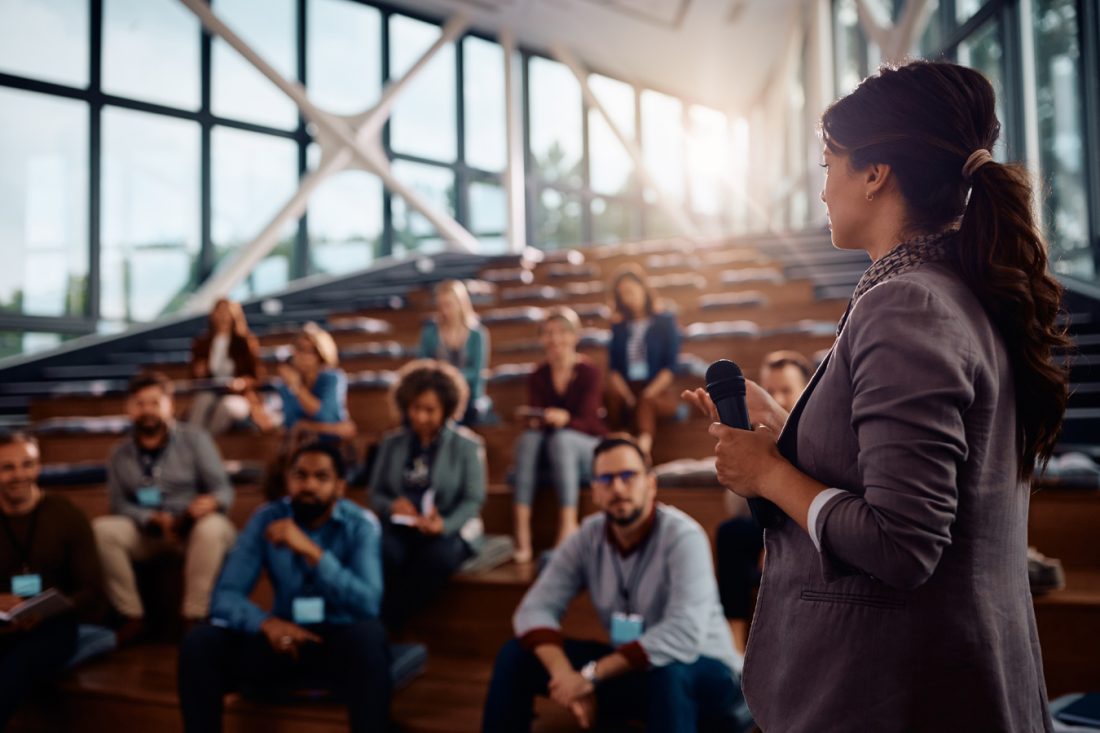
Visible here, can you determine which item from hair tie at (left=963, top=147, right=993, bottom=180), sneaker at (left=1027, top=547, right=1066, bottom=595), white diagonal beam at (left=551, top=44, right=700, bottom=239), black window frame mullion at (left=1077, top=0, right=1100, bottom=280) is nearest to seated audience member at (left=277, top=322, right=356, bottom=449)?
sneaker at (left=1027, top=547, right=1066, bottom=595)

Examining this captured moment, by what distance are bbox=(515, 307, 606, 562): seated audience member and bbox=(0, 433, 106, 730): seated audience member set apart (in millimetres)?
1392

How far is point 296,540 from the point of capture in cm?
254

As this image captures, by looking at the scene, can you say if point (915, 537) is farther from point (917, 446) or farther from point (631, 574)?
point (631, 574)

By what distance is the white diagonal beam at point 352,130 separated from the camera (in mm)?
7645

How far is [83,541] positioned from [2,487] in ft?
0.95

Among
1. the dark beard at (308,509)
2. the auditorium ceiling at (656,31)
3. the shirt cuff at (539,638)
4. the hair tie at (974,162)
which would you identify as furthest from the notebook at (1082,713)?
the auditorium ceiling at (656,31)

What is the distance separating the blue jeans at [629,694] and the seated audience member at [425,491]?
0.68 m

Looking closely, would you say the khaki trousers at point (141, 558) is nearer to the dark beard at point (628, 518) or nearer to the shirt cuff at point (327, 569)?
the shirt cuff at point (327, 569)

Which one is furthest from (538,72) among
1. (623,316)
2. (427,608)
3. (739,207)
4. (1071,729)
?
(1071,729)

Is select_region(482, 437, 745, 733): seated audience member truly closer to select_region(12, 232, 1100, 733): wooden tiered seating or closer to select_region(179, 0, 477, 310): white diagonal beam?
select_region(12, 232, 1100, 733): wooden tiered seating

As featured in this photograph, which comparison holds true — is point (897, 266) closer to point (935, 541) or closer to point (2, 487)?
point (935, 541)

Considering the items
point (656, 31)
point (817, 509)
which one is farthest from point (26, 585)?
point (656, 31)

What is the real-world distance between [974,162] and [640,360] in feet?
9.52

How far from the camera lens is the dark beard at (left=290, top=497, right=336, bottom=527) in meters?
2.67
